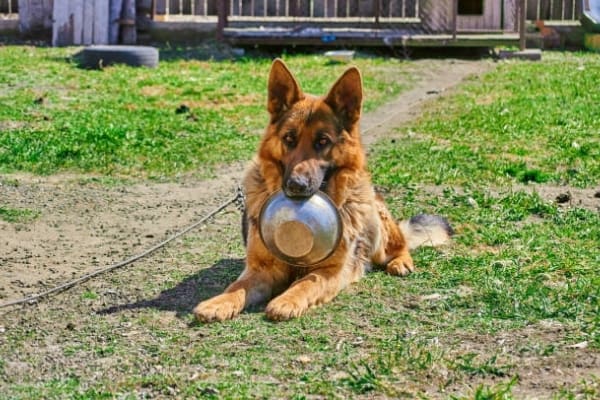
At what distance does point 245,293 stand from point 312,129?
0.98m

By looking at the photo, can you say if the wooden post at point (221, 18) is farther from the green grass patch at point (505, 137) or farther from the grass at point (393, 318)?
the grass at point (393, 318)

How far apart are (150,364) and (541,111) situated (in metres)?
8.51

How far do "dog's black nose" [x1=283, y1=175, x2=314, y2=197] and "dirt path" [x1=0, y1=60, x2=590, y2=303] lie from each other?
1659mm

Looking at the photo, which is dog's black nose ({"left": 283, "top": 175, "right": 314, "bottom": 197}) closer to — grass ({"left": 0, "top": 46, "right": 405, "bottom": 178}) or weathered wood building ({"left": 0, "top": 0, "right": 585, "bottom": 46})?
grass ({"left": 0, "top": 46, "right": 405, "bottom": 178})

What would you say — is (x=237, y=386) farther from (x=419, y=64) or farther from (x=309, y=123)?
(x=419, y=64)

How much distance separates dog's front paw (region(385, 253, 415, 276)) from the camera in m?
6.68

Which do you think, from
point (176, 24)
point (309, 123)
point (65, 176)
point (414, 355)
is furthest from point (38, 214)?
point (176, 24)

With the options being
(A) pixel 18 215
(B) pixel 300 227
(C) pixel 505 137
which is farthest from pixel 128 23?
(B) pixel 300 227

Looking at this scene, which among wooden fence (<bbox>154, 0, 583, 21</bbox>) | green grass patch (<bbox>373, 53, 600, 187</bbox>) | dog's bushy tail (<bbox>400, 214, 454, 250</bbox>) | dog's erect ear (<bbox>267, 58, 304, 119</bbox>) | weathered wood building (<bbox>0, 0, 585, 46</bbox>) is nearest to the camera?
dog's erect ear (<bbox>267, 58, 304, 119</bbox>)

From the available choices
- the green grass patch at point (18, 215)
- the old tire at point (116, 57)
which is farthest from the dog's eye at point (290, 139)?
the old tire at point (116, 57)

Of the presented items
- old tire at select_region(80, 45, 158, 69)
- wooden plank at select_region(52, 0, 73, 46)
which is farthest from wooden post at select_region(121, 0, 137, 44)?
old tire at select_region(80, 45, 158, 69)

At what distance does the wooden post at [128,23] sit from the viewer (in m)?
19.2

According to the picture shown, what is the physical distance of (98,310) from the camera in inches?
235

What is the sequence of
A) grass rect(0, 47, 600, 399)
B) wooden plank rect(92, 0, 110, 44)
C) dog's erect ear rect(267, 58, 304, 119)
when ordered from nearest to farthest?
grass rect(0, 47, 600, 399)
dog's erect ear rect(267, 58, 304, 119)
wooden plank rect(92, 0, 110, 44)
